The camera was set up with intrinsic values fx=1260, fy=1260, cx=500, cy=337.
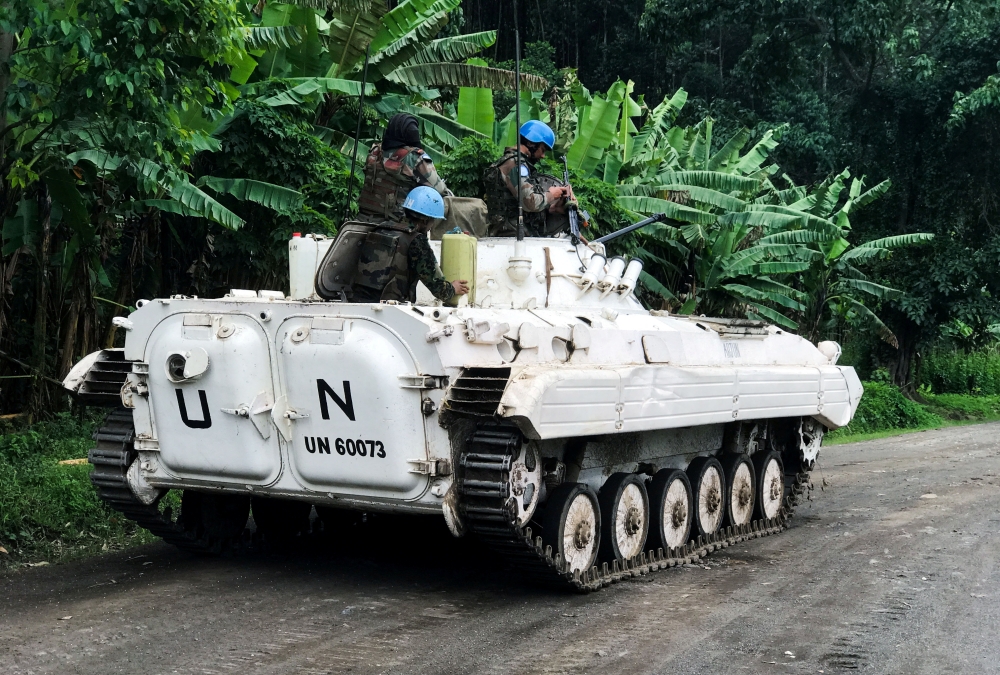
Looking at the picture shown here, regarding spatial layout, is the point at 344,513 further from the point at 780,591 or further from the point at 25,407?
the point at 25,407

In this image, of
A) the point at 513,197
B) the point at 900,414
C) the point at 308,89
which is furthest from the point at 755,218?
the point at 513,197

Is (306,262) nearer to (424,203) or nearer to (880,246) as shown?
(424,203)

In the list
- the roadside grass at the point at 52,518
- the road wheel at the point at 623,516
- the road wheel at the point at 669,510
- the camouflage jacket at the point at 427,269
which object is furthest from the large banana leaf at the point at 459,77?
the road wheel at the point at 623,516

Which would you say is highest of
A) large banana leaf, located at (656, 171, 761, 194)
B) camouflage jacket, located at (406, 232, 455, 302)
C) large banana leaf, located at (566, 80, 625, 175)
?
large banana leaf, located at (566, 80, 625, 175)

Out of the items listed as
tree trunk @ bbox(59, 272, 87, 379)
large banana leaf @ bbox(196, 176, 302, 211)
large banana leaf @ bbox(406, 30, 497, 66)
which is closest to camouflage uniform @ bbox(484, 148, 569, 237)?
large banana leaf @ bbox(196, 176, 302, 211)

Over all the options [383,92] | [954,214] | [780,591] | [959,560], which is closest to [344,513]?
[780,591]

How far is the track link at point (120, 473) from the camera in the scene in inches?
307

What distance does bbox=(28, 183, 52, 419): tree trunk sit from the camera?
12.4 meters

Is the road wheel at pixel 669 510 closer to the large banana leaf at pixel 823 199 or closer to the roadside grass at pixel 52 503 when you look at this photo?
the roadside grass at pixel 52 503

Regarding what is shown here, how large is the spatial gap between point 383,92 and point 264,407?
9204 mm

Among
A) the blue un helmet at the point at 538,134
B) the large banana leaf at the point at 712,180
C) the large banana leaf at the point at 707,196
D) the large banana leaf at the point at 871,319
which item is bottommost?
the large banana leaf at the point at 871,319

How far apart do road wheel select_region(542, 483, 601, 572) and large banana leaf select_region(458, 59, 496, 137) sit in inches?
365

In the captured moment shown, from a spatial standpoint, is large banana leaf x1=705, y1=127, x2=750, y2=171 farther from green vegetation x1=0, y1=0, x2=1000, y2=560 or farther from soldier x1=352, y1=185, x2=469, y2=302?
soldier x1=352, y1=185, x2=469, y2=302

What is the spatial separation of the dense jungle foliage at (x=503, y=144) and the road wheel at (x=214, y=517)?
2578 millimetres
